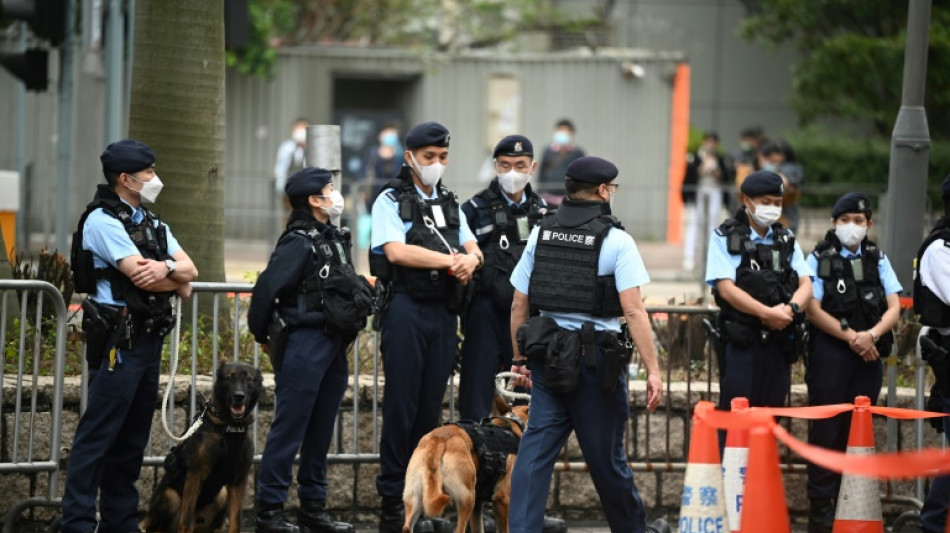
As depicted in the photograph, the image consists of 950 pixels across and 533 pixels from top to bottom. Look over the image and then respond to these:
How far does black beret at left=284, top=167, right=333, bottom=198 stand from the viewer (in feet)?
25.8

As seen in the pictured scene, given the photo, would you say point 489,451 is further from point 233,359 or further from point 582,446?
point 233,359

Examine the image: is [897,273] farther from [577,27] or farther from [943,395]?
[577,27]

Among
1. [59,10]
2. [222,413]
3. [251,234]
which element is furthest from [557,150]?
[222,413]

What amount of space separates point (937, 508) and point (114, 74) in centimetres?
816

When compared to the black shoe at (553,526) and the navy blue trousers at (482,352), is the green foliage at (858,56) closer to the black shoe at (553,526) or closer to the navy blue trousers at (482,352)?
the navy blue trousers at (482,352)

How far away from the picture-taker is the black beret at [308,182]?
787 centimetres

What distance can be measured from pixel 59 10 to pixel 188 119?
291 centimetres

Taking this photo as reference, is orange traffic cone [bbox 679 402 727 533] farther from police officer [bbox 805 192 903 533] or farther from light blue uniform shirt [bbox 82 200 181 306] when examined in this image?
light blue uniform shirt [bbox 82 200 181 306]

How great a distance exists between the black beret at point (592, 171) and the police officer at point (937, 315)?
1997 mm

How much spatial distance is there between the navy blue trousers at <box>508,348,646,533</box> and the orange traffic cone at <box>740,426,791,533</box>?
22.9 inches

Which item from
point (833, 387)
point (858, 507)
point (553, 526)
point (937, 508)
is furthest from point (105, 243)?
point (937, 508)

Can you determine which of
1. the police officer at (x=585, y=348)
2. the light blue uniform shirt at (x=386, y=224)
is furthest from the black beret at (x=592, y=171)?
the light blue uniform shirt at (x=386, y=224)

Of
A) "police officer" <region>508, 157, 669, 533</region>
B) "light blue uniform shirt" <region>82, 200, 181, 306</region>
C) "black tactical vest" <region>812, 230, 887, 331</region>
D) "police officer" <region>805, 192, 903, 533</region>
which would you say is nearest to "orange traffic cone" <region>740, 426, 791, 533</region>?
"police officer" <region>508, 157, 669, 533</region>

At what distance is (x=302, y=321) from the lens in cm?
780
